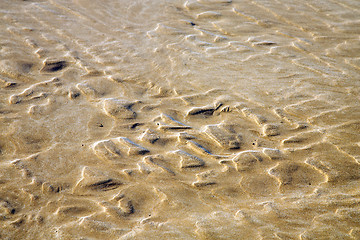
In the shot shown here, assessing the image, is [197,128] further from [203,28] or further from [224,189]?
[203,28]

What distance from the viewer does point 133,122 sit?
2.81 meters

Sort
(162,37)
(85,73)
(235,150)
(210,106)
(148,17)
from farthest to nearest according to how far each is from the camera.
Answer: (148,17) < (162,37) < (85,73) < (210,106) < (235,150)

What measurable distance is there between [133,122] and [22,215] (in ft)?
3.70

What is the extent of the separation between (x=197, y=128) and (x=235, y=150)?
1.26 ft

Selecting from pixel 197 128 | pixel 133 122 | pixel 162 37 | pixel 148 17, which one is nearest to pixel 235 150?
pixel 197 128

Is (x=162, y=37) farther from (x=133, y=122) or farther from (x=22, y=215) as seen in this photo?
(x=22, y=215)

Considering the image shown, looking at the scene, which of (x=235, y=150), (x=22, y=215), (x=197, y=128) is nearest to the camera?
(x=22, y=215)

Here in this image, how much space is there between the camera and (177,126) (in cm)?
277

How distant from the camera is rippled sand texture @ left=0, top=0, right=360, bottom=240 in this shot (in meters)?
2.05

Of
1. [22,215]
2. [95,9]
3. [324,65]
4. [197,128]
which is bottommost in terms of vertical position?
[22,215]

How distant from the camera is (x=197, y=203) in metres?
2.14

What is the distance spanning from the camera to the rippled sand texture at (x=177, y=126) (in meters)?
2.05

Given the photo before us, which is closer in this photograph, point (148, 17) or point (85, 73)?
point (85, 73)

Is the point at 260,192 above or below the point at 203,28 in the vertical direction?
below
